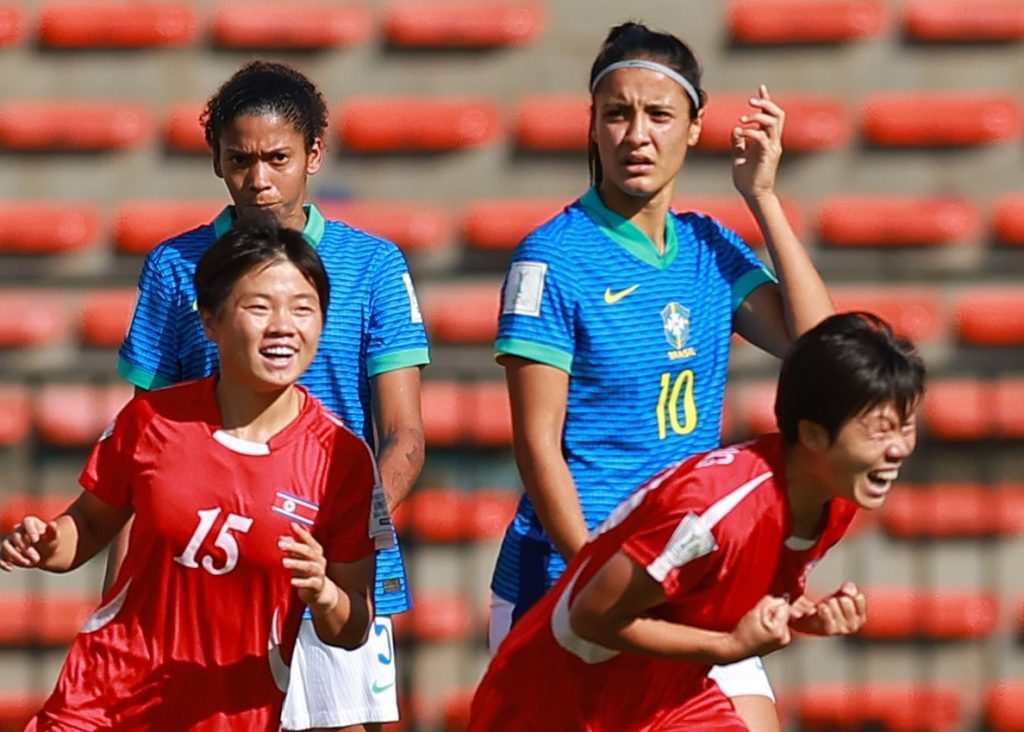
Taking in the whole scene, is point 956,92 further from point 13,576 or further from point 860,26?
point 13,576

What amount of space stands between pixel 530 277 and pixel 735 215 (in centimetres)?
301

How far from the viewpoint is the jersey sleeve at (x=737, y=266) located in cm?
428

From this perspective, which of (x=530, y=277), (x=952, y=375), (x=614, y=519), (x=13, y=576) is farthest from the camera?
(x=13, y=576)

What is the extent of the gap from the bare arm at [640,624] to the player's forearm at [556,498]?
50cm

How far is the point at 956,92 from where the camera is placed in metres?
7.19

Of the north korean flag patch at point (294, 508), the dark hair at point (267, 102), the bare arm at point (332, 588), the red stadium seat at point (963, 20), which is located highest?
the red stadium seat at point (963, 20)

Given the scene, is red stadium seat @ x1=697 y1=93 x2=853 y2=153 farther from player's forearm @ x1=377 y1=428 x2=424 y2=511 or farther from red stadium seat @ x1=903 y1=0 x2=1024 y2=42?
player's forearm @ x1=377 y1=428 x2=424 y2=511

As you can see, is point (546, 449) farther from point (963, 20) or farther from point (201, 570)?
point (963, 20)

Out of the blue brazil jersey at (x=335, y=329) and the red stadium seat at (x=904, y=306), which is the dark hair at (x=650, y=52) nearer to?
the blue brazil jersey at (x=335, y=329)

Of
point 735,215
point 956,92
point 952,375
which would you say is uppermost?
point 956,92

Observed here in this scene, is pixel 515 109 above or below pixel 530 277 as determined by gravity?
above

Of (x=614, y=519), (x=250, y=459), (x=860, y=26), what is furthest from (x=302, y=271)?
(x=860, y=26)

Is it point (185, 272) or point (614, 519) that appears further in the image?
point (185, 272)

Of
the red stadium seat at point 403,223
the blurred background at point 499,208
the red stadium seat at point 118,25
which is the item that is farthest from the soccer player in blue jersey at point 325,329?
the red stadium seat at point 118,25
